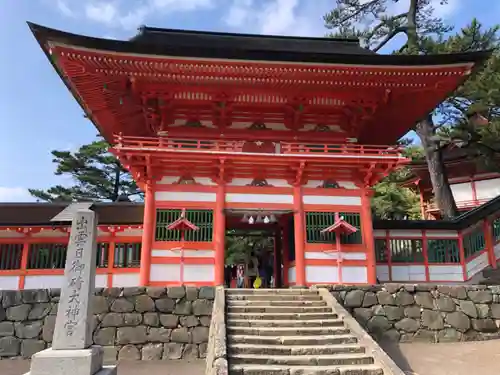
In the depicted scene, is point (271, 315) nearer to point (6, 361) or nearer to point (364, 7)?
point (6, 361)

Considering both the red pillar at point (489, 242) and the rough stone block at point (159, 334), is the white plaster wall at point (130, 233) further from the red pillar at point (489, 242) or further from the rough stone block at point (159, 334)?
the red pillar at point (489, 242)

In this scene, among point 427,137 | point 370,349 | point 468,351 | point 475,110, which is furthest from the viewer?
point 427,137

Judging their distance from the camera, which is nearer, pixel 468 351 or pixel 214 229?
pixel 468 351

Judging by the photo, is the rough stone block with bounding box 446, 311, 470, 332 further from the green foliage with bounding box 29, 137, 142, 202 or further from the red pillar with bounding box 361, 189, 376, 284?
the green foliage with bounding box 29, 137, 142, 202

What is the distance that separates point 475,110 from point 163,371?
14.0 metres

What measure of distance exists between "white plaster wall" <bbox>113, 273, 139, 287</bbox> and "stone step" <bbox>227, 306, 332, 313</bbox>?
13.7 ft

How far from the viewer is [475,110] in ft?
48.9

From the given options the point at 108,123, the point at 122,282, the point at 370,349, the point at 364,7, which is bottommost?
the point at 370,349

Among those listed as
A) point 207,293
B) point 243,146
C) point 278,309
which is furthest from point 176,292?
point 243,146

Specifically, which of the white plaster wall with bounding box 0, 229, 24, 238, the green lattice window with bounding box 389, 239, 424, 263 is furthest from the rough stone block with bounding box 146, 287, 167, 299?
the green lattice window with bounding box 389, 239, 424, 263

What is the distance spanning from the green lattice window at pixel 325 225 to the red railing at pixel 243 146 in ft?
6.48

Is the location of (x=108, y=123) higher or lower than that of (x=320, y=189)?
higher

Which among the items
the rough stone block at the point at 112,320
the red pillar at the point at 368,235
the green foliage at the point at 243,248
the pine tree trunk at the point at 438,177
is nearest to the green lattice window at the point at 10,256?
the rough stone block at the point at 112,320

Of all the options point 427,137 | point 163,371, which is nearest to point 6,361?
point 163,371
